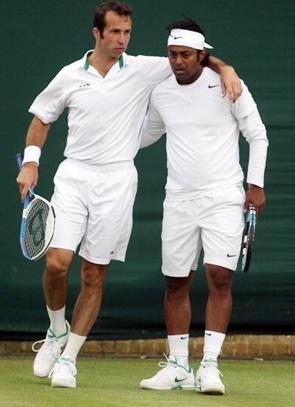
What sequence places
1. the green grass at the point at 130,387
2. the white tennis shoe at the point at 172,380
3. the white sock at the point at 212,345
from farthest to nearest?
the white tennis shoe at the point at 172,380 < the white sock at the point at 212,345 < the green grass at the point at 130,387

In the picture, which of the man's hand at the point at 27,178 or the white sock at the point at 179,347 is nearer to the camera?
the man's hand at the point at 27,178

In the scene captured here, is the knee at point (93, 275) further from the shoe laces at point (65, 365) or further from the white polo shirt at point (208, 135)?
the white polo shirt at point (208, 135)

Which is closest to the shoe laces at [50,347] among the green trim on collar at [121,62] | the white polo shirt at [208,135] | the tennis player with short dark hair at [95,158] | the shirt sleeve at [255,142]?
the tennis player with short dark hair at [95,158]

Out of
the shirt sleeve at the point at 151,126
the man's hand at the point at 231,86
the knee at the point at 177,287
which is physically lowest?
the knee at the point at 177,287

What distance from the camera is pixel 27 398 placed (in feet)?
27.5

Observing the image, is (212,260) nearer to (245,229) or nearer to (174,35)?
(245,229)

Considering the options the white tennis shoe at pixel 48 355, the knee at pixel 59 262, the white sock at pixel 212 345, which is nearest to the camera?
the white sock at pixel 212 345

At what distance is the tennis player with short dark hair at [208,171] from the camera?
8.83 m

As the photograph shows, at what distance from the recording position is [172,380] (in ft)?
29.6

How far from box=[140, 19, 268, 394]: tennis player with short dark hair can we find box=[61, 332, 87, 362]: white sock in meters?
0.63

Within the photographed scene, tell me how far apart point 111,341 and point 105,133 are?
250cm

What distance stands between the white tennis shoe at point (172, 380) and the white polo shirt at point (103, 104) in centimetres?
115

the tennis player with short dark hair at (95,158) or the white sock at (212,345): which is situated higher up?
the tennis player with short dark hair at (95,158)

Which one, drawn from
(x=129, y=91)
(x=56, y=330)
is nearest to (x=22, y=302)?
(x=56, y=330)
